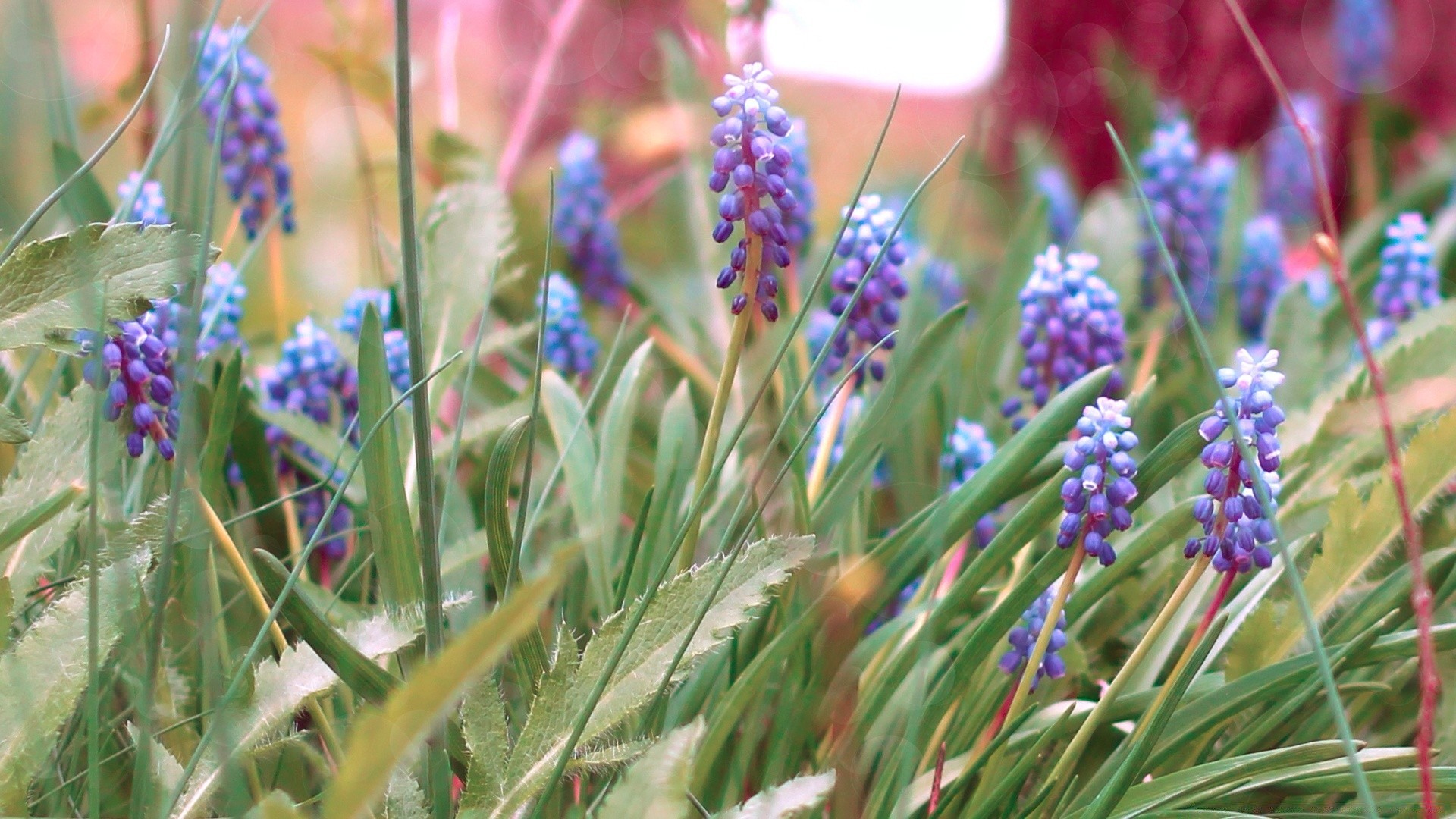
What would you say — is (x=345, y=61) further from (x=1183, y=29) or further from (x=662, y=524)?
(x=1183, y=29)

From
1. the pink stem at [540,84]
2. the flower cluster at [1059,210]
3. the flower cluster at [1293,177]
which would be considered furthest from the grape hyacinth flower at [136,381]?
the flower cluster at [1293,177]

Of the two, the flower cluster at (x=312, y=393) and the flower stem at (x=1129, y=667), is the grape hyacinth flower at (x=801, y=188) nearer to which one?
the flower cluster at (x=312, y=393)

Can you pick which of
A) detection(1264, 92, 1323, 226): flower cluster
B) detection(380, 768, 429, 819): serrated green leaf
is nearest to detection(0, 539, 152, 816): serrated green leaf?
detection(380, 768, 429, 819): serrated green leaf

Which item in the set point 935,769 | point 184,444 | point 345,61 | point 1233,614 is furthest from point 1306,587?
point 345,61

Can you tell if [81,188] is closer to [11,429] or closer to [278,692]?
[11,429]

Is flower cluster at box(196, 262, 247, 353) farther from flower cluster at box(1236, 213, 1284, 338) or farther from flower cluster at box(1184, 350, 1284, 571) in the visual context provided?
flower cluster at box(1236, 213, 1284, 338)
